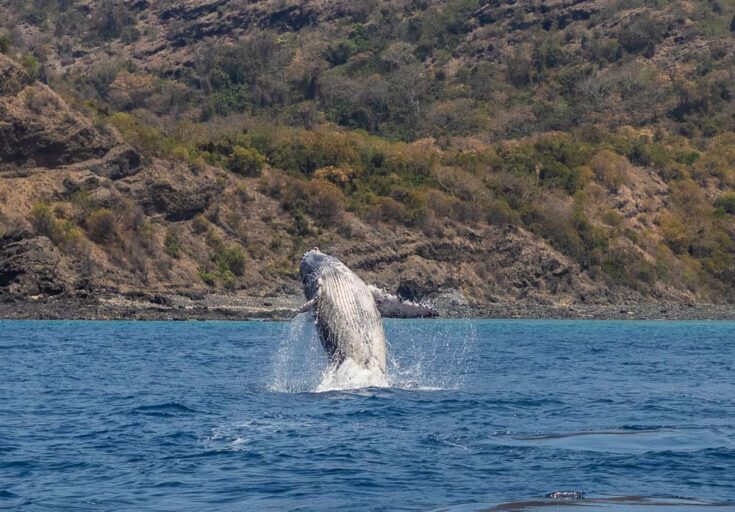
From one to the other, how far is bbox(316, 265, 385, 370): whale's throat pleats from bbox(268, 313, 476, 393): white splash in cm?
45

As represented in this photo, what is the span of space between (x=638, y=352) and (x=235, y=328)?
72.0ft

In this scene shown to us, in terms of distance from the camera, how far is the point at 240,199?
3344 inches

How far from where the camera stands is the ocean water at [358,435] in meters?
13.6

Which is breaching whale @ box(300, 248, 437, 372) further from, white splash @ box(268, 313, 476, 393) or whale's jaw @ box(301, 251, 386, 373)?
white splash @ box(268, 313, 476, 393)

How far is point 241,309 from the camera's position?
227ft

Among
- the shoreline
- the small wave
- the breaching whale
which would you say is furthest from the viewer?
the shoreline

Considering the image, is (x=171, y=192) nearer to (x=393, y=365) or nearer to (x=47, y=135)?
(x=47, y=135)

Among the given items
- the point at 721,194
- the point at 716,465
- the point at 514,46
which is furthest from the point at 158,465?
the point at 514,46

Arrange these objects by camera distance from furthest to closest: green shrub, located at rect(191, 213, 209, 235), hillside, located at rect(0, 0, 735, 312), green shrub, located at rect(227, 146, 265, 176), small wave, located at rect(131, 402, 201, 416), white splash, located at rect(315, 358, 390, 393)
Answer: green shrub, located at rect(227, 146, 265, 176), green shrub, located at rect(191, 213, 209, 235), hillside, located at rect(0, 0, 735, 312), small wave, located at rect(131, 402, 201, 416), white splash, located at rect(315, 358, 390, 393)

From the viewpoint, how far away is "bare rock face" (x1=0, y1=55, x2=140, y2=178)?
76500 mm

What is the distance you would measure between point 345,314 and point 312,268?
108 centimetres

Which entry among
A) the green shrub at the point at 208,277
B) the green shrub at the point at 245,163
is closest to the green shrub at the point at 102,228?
the green shrub at the point at 208,277

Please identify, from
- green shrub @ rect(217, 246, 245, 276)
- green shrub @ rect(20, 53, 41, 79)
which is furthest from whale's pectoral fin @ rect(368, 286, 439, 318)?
green shrub @ rect(20, 53, 41, 79)

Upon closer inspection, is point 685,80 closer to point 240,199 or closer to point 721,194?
point 721,194
